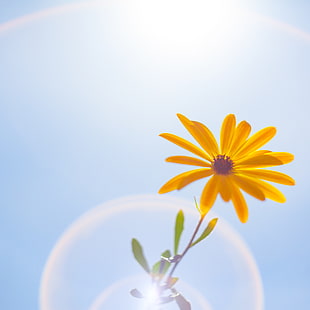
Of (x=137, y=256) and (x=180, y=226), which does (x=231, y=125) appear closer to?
(x=180, y=226)

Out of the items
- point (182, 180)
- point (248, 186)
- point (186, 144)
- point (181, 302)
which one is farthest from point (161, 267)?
point (186, 144)

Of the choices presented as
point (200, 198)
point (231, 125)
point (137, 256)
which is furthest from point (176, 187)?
point (231, 125)

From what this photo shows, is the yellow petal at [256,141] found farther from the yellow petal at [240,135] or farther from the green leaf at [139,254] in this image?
the green leaf at [139,254]

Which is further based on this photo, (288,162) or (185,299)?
(288,162)

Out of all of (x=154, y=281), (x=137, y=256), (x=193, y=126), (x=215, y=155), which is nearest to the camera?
(x=154, y=281)

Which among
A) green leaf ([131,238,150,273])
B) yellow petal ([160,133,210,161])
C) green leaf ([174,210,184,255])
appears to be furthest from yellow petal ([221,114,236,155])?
green leaf ([131,238,150,273])

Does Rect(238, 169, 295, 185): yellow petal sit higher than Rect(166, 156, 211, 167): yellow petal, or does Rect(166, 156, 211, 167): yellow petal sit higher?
Rect(166, 156, 211, 167): yellow petal

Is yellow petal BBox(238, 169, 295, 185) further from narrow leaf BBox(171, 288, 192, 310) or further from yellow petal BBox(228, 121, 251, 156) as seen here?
narrow leaf BBox(171, 288, 192, 310)
